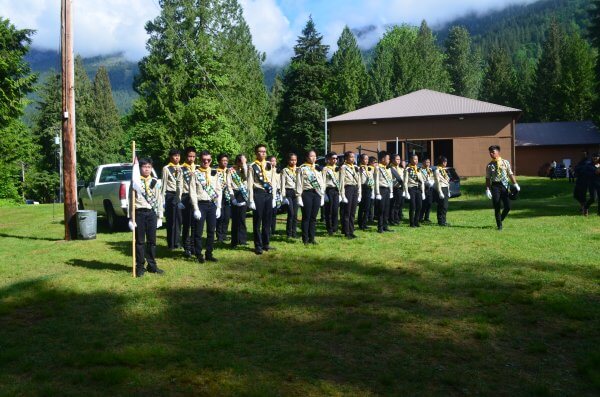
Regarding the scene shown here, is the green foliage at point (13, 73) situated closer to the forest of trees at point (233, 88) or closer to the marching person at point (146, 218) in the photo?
the forest of trees at point (233, 88)

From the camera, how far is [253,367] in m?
5.14

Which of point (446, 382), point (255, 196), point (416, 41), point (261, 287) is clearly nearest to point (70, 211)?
point (255, 196)

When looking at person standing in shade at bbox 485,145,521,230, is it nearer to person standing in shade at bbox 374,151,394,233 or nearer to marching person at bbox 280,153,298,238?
person standing in shade at bbox 374,151,394,233

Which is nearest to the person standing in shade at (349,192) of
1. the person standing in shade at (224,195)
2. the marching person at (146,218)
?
the person standing in shade at (224,195)

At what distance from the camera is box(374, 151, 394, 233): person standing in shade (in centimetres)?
1470

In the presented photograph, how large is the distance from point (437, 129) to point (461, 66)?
49.0 m

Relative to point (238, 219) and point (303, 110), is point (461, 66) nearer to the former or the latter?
point (303, 110)

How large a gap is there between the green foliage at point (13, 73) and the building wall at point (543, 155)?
143 feet

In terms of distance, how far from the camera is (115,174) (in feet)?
57.6

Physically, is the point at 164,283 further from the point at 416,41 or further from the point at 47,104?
the point at 416,41

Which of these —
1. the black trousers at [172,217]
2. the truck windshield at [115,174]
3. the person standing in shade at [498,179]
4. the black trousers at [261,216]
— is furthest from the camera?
the truck windshield at [115,174]

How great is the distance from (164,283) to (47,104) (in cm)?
6052

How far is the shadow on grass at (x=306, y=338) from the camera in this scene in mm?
4773

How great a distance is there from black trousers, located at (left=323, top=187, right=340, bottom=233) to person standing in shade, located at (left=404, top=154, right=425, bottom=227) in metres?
2.75
